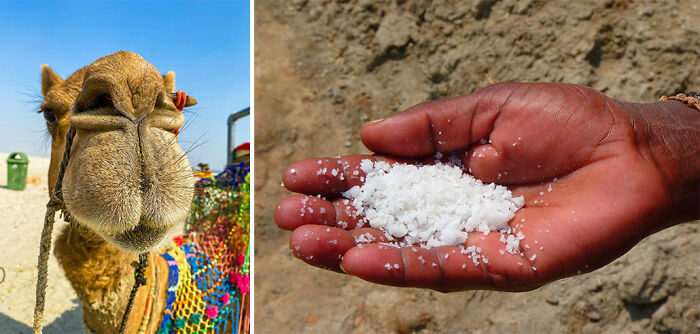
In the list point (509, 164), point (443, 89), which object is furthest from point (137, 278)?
point (443, 89)

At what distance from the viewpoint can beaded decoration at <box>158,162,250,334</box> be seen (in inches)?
89.0

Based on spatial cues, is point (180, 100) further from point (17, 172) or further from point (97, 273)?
point (17, 172)

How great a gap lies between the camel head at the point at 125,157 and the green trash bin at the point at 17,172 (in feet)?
6.68

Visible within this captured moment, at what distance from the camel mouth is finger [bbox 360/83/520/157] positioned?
1028 mm

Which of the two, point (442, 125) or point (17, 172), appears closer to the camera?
point (442, 125)

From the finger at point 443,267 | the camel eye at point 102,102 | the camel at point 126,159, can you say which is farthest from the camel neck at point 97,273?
the finger at point 443,267

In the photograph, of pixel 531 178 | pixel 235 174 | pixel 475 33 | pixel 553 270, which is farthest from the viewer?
pixel 475 33

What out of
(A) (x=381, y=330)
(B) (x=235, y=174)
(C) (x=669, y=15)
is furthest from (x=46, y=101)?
(C) (x=669, y=15)

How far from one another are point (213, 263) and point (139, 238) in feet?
3.93

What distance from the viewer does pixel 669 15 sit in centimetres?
348

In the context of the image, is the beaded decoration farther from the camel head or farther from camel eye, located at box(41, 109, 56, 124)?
camel eye, located at box(41, 109, 56, 124)

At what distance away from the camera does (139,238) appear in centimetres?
144

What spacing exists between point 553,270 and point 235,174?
2082 mm

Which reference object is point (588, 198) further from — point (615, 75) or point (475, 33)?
point (475, 33)
